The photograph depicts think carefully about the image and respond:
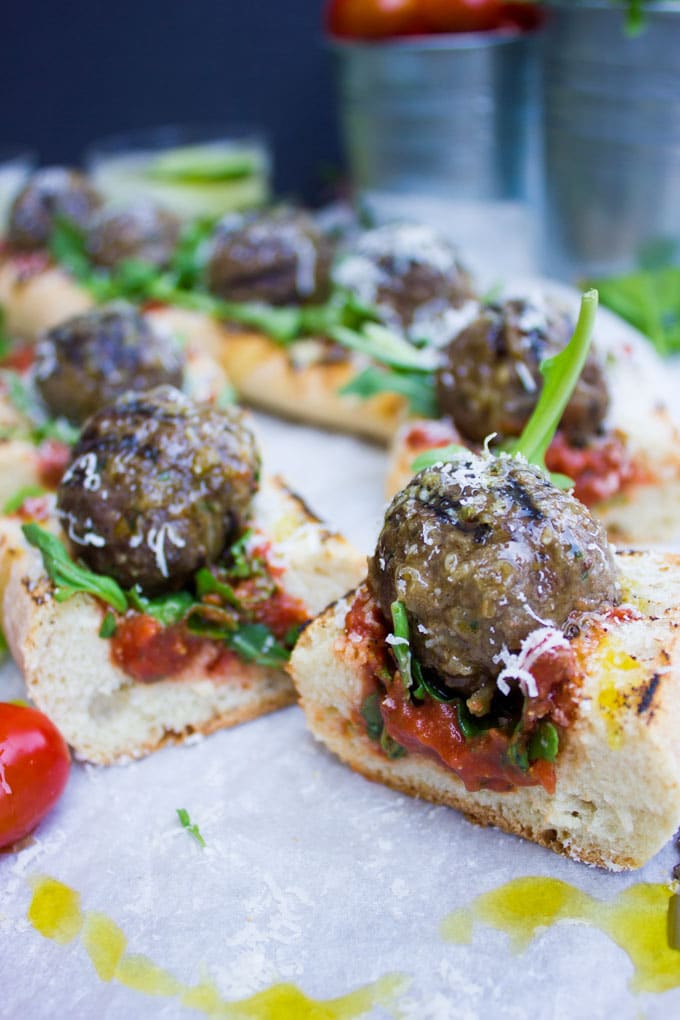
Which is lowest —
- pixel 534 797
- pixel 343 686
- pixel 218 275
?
pixel 534 797

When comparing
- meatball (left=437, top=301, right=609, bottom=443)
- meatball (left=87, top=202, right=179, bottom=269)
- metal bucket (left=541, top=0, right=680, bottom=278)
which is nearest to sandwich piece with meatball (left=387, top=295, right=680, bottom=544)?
meatball (left=437, top=301, right=609, bottom=443)

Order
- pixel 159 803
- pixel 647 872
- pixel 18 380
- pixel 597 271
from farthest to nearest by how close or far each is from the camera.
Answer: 1. pixel 597 271
2. pixel 18 380
3. pixel 159 803
4. pixel 647 872

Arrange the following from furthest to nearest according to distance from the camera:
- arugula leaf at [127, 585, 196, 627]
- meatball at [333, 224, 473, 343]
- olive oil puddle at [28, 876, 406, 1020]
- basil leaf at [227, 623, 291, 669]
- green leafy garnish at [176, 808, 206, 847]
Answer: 1. meatball at [333, 224, 473, 343]
2. basil leaf at [227, 623, 291, 669]
3. arugula leaf at [127, 585, 196, 627]
4. green leafy garnish at [176, 808, 206, 847]
5. olive oil puddle at [28, 876, 406, 1020]

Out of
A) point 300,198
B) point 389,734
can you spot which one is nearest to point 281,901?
point 389,734

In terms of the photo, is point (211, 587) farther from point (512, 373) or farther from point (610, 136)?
point (610, 136)

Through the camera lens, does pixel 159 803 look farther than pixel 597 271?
No

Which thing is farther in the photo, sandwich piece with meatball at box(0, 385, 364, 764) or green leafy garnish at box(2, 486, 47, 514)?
green leafy garnish at box(2, 486, 47, 514)

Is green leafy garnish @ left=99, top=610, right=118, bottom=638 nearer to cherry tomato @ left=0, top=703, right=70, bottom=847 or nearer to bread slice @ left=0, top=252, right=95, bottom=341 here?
cherry tomato @ left=0, top=703, right=70, bottom=847

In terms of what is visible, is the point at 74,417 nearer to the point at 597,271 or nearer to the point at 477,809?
the point at 477,809
